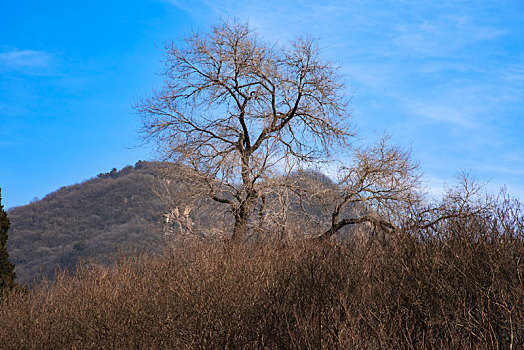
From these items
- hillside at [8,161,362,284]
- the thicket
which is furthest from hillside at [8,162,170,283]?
the thicket

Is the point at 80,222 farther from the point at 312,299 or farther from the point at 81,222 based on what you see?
the point at 312,299

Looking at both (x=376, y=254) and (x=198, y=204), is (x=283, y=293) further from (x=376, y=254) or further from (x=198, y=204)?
(x=198, y=204)

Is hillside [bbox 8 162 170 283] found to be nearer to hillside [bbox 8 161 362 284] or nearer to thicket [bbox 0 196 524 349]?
hillside [bbox 8 161 362 284]

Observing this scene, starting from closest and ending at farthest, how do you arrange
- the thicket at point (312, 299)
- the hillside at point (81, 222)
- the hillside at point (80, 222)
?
1. the thicket at point (312, 299)
2. the hillside at point (81, 222)
3. the hillside at point (80, 222)

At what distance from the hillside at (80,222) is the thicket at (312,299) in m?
41.2

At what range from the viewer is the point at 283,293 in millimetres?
8125

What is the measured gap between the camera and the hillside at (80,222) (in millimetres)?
56062

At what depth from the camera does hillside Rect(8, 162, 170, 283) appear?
56062 mm

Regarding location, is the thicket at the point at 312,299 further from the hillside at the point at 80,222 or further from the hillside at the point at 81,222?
the hillside at the point at 80,222

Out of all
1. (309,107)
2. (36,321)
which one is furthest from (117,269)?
(309,107)

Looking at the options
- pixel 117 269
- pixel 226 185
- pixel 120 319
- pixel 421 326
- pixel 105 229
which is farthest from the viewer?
pixel 105 229

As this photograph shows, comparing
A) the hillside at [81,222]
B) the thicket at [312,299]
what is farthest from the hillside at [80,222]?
the thicket at [312,299]

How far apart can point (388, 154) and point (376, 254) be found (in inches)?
465

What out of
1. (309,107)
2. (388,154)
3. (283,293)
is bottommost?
(283,293)
